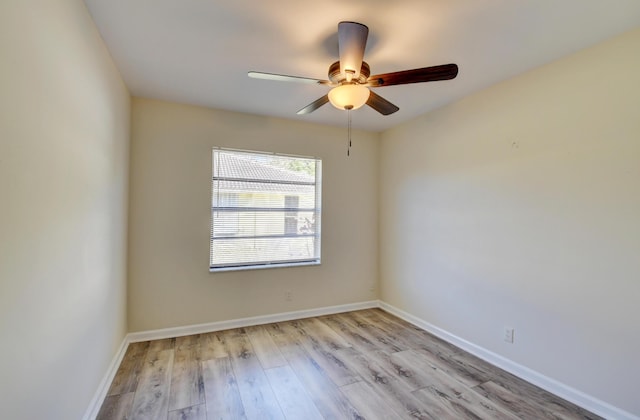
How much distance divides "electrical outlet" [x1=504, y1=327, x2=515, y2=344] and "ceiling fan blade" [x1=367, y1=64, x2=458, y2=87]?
2.16 m

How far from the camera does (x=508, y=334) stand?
99.5 inches

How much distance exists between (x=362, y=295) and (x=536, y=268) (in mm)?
2243

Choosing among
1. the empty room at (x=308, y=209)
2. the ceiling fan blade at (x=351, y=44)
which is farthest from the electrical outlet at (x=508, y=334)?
the ceiling fan blade at (x=351, y=44)

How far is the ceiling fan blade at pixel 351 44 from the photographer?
5.34 ft

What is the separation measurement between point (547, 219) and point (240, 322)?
319 centimetres

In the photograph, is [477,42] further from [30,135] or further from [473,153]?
[30,135]

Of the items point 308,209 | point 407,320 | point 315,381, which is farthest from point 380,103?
point 407,320

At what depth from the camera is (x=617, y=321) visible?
1916 mm

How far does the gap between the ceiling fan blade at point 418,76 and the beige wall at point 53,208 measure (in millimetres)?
1642

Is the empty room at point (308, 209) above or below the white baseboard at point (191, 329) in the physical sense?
above

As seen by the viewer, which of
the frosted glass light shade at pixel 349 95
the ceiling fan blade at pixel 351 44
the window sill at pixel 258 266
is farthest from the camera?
the window sill at pixel 258 266

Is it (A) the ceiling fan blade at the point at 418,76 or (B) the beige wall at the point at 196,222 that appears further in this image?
(B) the beige wall at the point at 196,222

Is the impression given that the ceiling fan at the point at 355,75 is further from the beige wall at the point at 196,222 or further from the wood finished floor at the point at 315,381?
the wood finished floor at the point at 315,381

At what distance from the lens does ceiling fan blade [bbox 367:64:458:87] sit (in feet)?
5.50
